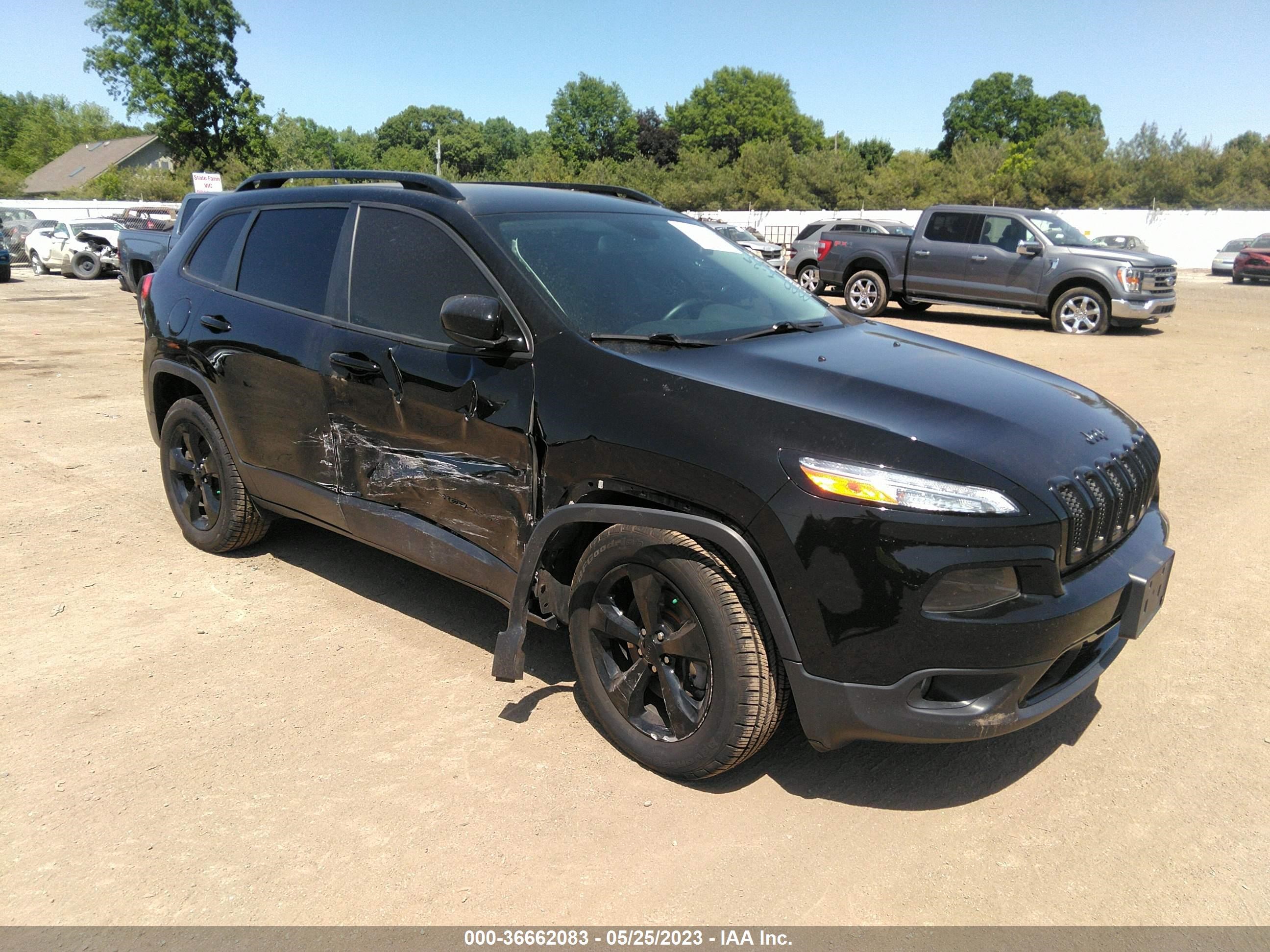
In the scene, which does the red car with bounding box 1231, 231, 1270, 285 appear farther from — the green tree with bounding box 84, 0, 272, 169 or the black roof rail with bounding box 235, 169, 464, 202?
the green tree with bounding box 84, 0, 272, 169

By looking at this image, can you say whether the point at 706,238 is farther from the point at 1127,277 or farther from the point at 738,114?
the point at 738,114

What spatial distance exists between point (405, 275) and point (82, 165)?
277 feet

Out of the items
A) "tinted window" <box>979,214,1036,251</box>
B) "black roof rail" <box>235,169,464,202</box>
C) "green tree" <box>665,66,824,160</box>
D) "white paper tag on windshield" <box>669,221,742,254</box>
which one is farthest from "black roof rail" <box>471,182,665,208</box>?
"green tree" <box>665,66,824,160</box>

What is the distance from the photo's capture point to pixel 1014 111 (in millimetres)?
102750

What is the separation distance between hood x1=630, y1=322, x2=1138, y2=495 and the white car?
2832 cm

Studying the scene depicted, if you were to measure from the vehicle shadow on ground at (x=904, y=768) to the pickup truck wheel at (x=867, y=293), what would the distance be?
14046mm

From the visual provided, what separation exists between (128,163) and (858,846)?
81.8m

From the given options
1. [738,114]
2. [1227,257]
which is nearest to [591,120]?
[738,114]

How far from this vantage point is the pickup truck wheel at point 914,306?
1719 centimetres

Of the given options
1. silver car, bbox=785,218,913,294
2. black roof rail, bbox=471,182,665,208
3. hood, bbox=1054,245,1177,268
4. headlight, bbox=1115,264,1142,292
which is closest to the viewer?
black roof rail, bbox=471,182,665,208

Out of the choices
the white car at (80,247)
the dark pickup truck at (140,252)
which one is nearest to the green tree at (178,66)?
the white car at (80,247)

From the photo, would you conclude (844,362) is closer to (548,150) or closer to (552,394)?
(552,394)

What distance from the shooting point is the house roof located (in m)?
69.6

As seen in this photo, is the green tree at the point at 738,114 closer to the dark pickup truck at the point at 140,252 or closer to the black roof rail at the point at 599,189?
the dark pickup truck at the point at 140,252
